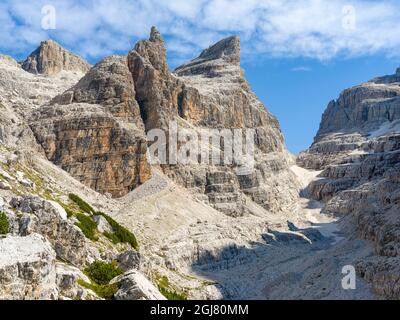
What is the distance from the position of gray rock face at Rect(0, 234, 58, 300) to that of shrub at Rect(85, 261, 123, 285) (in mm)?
13838

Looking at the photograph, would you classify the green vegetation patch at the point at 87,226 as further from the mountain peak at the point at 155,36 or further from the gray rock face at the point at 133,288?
the mountain peak at the point at 155,36

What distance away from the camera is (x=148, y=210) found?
11662 cm

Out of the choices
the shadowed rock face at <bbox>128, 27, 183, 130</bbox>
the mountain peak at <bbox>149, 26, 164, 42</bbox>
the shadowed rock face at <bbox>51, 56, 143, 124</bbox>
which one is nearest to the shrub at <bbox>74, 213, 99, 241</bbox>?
the shadowed rock face at <bbox>51, 56, 143, 124</bbox>

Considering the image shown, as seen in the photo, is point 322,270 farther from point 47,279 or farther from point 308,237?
point 47,279

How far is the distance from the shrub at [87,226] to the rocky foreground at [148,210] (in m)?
0.22

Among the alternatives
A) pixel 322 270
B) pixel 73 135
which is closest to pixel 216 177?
pixel 73 135

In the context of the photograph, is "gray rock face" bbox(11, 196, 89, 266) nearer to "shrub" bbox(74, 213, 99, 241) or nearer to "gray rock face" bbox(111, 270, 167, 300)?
"gray rock face" bbox(111, 270, 167, 300)

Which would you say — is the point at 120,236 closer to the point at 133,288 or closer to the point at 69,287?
the point at 133,288

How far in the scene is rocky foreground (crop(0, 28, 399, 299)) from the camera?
5447 centimetres

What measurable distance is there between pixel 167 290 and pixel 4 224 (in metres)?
33.6

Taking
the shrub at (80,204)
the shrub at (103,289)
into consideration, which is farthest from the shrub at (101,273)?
the shrub at (80,204)

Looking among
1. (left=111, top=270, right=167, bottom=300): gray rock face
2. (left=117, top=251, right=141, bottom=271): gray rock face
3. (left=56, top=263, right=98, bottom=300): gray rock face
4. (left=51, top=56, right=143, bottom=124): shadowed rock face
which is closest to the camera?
(left=56, top=263, right=98, bottom=300): gray rock face

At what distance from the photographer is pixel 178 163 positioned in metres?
146
